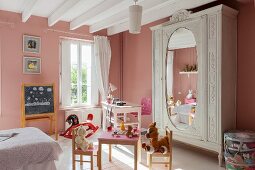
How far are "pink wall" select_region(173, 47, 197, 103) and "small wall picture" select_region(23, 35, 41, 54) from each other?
2.75 m

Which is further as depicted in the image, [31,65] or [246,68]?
[31,65]

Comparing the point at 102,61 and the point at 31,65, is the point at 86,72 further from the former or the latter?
the point at 31,65

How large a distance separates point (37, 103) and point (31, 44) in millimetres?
1189

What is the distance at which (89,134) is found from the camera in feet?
14.0

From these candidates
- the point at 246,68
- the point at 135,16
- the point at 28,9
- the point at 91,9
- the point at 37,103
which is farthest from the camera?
the point at 37,103

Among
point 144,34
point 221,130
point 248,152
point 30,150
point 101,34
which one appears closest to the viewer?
point 30,150

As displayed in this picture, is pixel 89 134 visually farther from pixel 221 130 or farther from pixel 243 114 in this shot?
pixel 243 114

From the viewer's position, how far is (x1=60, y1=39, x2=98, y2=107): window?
15.6 feet

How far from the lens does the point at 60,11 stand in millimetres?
3855

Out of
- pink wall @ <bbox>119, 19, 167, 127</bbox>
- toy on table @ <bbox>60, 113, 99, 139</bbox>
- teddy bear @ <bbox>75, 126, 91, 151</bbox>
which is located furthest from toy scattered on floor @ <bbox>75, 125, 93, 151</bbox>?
pink wall @ <bbox>119, 19, 167, 127</bbox>

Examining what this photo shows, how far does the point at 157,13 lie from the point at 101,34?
1.70 m

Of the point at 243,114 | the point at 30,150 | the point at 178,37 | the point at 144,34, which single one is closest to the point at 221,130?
the point at 243,114

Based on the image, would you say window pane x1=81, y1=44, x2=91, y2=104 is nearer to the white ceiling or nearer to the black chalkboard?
the white ceiling

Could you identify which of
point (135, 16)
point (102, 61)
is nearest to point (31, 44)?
point (102, 61)
